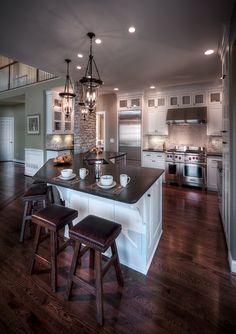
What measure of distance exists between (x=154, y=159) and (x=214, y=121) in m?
1.94

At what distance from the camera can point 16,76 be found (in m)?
7.68

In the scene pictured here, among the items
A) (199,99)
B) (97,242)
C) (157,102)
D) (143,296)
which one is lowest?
(143,296)

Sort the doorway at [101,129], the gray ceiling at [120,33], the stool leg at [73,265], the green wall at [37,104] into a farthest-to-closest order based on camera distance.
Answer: the doorway at [101,129], the green wall at [37,104], the gray ceiling at [120,33], the stool leg at [73,265]

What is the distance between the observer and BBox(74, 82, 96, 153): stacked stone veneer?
5.54 meters

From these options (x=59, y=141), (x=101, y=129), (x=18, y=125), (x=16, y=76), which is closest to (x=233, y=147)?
(x=59, y=141)

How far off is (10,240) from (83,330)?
168 centimetres

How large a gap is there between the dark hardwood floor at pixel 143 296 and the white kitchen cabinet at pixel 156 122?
12.6 feet

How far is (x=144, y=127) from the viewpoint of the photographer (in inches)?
234

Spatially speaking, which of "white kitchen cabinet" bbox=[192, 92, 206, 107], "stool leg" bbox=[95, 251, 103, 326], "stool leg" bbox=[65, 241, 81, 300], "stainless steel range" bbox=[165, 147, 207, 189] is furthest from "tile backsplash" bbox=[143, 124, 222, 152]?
"stool leg" bbox=[95, 251, 103, 326]

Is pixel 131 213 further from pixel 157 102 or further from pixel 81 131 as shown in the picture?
pixel 157 102

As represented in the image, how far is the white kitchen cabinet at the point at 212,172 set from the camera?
191 inches

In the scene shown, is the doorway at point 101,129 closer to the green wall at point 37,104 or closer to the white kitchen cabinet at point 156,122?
the white kitchen cabinet at point 156,122

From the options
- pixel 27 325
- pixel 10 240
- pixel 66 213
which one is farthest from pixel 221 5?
pixel 10 240

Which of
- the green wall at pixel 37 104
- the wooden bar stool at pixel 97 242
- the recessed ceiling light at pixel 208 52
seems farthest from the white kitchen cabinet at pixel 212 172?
the green wall at pixel 37 104
